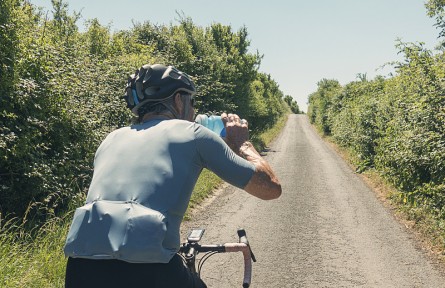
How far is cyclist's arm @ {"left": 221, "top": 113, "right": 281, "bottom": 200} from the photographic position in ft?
6.24

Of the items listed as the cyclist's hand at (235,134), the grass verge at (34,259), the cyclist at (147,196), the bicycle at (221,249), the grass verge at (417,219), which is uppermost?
the cyclist's hand at (235,134)

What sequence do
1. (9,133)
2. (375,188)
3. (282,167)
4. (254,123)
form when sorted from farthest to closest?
(254,123) → (282,167) → (375,188) → (9,133)

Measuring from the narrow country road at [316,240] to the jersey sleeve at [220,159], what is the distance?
4154 millimetres

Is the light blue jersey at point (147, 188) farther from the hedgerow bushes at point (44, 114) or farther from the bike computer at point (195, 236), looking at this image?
the hedgerow bushes at point (44, 114)

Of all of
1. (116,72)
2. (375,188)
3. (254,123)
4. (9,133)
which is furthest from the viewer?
(254,123)

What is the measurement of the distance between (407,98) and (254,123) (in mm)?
20233

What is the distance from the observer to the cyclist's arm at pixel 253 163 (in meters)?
1.90

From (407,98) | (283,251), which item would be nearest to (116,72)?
(283,251)

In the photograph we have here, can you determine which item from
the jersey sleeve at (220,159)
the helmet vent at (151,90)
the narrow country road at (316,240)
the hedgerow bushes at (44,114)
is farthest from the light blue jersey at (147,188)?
the narrow country road at (316,240)

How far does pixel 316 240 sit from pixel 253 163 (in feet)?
20.1

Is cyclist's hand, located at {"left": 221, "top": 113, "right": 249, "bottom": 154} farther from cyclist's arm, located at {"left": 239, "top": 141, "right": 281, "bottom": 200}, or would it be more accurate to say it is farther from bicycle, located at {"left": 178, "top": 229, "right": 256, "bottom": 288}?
bicycle, located at {"left": 178, "top": 229, "right": 256, "bottom": 288}

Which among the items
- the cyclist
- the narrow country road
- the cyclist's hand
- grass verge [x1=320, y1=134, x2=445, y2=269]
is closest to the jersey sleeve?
the cyclist

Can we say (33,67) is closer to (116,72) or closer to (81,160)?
(81,160)

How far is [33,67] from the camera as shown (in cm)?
639
